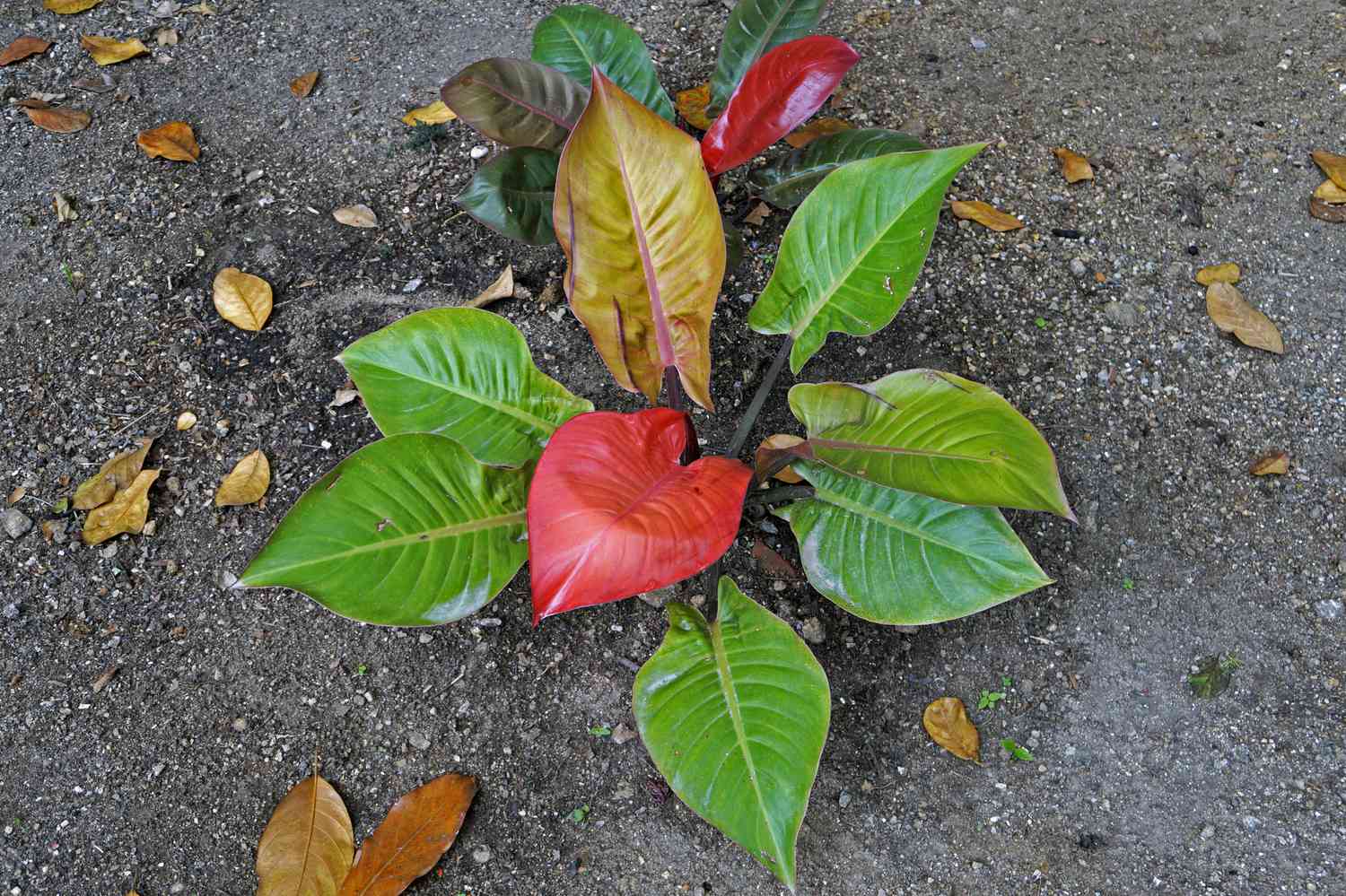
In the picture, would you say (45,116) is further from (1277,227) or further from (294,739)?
(1277,227)

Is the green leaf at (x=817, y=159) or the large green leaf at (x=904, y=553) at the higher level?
the green leaf at (x=817, y=159)

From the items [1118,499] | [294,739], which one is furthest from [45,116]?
[1118,499]

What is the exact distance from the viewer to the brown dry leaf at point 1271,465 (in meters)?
1.76

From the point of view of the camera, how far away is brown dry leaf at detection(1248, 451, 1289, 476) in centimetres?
176

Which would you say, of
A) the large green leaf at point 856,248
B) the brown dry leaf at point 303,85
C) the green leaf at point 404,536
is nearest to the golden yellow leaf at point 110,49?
the brown dry leaf at point 303,85

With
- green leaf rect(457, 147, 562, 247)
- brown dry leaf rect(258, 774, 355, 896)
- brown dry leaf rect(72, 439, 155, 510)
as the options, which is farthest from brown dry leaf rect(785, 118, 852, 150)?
brown dry leaf rect(258, 774, 355, 896)

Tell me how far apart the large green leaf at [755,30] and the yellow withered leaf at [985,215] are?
1.58 ft

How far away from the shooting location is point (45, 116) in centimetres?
226

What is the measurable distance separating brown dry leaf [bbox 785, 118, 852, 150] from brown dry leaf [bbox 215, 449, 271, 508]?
4.20 feet

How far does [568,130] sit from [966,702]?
3.88 ft

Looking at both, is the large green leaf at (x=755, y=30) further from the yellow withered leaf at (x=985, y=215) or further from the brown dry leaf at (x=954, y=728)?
the brown dry leaf at (x=954, y=728)

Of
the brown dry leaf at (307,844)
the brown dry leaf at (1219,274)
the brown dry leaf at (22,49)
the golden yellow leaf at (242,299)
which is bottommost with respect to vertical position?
the brown dry leaf at (307,844)

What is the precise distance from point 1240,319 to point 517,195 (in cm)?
142

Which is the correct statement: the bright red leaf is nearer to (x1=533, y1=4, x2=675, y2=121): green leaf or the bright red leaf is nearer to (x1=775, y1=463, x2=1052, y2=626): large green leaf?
(x1=533, y1=4, x2=675, y2=121): green leaf
